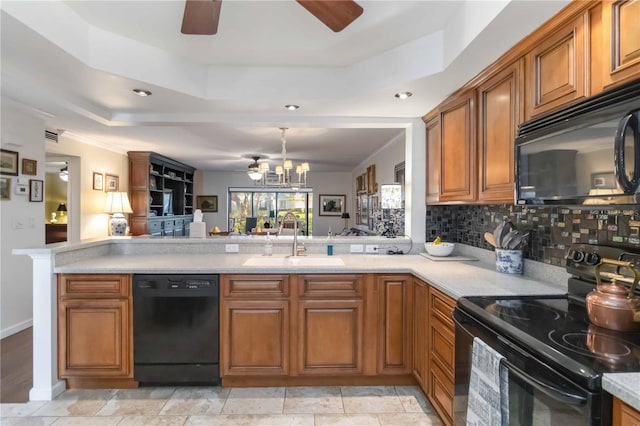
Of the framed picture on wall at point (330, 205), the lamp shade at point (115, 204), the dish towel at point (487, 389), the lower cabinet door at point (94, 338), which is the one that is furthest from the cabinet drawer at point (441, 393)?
the framed picture on wall at point (330, 205)

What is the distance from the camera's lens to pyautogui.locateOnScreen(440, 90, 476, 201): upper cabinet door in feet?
7.78

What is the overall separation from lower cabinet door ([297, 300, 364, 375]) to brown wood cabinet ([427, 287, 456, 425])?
0.52 m

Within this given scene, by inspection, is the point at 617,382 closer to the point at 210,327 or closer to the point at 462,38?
the point at 462,38

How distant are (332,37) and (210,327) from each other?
7.10ft

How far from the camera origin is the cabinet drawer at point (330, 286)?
252 cm

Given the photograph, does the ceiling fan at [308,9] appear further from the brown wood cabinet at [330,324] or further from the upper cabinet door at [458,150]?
the brown wood cabinet at [330,324]

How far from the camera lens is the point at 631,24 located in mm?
1237

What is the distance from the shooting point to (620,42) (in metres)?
1.28

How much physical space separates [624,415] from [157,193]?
7240 mm

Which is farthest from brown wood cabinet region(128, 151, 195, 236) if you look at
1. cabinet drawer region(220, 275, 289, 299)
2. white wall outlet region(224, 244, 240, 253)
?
cabinet drawer region(220, 275, 289, 299)

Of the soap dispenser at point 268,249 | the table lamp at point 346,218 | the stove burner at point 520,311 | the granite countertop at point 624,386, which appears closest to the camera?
the granite countertop at point 624,386

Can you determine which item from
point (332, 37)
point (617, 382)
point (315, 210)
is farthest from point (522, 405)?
point (315, 210)

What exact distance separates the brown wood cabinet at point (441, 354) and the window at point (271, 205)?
752 centimetres

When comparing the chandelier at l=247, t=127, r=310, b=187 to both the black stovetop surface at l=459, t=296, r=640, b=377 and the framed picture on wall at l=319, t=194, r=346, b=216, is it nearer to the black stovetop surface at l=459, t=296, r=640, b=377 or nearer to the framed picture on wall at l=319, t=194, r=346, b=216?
the framed picture on wall at l=319, t=194, r=346, b=216
